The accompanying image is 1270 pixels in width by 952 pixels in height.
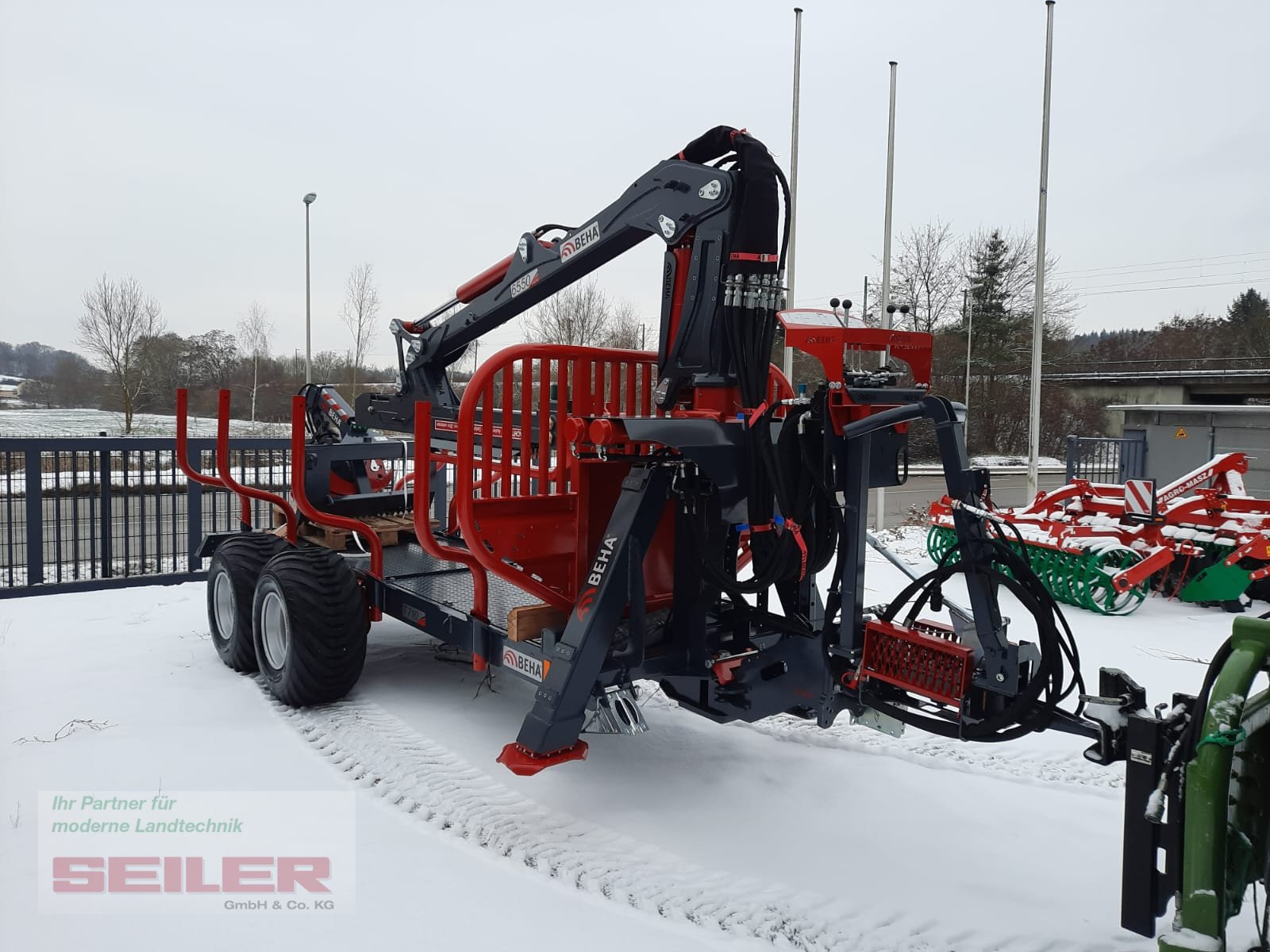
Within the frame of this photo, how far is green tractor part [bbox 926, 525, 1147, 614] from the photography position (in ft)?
27.3

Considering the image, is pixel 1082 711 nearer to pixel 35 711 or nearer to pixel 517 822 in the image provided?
pixel 517 822

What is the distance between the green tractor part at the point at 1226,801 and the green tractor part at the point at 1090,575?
5722mm

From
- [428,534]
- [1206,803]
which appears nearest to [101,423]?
[428,534]

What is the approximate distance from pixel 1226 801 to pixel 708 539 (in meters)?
2.32

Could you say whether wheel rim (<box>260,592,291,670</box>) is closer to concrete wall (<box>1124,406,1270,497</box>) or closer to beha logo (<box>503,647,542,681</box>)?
beha logo (<box>503,647,542,681</box>)

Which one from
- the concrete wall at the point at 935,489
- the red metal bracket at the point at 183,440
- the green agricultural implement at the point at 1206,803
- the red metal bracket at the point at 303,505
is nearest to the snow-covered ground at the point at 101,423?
the concrete wall at the point at 935,489

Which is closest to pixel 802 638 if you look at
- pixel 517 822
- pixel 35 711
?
pixel 517 822

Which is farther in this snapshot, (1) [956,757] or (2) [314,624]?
(2) [314,624]

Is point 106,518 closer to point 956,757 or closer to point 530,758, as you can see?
point 530,758

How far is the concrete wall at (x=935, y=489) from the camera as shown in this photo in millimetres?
19219

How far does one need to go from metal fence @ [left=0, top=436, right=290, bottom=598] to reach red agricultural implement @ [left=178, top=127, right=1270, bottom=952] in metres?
4.03

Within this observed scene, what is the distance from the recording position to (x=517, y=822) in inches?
159

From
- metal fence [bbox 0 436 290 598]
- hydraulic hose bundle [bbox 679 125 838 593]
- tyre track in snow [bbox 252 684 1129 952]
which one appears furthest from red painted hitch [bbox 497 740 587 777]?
metal fence [bbox 0 436 290 598]

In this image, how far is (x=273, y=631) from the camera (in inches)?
221
